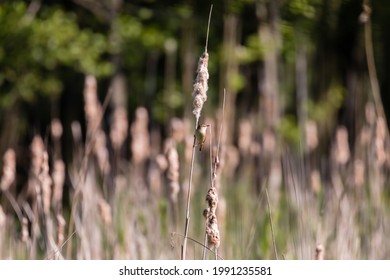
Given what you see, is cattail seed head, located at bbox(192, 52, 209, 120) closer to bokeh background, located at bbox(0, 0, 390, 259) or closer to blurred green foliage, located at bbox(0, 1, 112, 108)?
bokeh background, located at bbox(0, 0, 390, 259)

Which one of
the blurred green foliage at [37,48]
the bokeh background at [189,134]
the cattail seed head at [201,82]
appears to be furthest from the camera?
the blurred green foliage at [37,48]

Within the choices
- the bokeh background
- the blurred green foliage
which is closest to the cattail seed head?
the bokeh background

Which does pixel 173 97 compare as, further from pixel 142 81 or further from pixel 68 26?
pixel 68 26

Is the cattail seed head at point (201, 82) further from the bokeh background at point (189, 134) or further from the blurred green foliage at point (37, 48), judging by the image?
the blurred green foliage at point (37, 48)

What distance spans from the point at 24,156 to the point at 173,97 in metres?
1.32

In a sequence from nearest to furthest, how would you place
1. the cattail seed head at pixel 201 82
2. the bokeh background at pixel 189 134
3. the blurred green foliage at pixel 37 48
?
the cattail seed head at pixel 201 82 < the bokeh background at pixel 189 134 < the blurred green foliage at pixel 37 48

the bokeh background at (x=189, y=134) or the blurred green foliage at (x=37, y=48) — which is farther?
the blurred green foliage at (x=37, y=48)

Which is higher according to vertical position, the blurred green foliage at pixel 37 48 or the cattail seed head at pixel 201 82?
the blurred green foliage at pixel 37 48

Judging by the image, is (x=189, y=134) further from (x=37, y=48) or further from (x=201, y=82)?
(x=201, y=82)

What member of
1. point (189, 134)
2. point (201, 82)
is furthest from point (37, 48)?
point (201, 82)

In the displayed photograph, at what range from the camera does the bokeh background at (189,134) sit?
2.28m

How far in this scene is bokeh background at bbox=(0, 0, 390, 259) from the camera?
228 cm

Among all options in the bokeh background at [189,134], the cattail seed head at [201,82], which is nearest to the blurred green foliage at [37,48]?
the bokeh background at [189,134]
